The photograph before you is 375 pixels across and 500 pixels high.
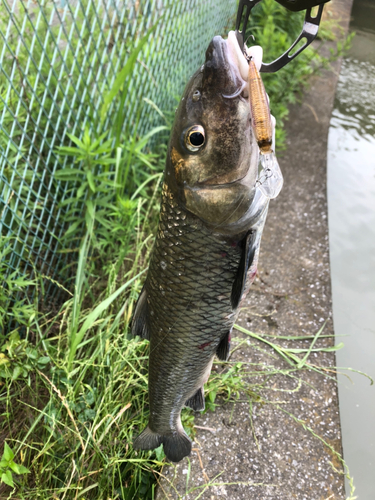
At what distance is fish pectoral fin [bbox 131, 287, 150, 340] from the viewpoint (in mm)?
1446

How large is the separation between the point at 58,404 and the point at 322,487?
1.39 metres

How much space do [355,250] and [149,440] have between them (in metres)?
2.42

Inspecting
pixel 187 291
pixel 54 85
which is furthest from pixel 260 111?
pixel 54 85

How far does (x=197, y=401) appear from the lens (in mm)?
1739

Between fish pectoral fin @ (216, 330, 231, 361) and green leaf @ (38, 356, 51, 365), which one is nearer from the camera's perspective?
fish pectoral fin @ (216, 330, 231, 361)

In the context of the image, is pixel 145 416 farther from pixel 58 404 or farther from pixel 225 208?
pixel 225 208

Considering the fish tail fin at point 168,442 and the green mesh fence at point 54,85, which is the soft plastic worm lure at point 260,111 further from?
the green mesh fence at point 54,85

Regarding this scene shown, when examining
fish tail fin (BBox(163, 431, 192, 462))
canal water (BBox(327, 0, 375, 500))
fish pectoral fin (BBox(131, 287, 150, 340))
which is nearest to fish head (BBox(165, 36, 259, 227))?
fish pectoral fin (BBox(131, 287, 150, 340))

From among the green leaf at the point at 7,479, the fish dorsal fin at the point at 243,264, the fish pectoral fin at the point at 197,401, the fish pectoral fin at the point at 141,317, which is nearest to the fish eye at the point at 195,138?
the fish dorsal fin at the point at 243,264

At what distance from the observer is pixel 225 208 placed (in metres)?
1.11

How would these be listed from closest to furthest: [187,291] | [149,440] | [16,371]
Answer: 1. [187,291]
2. [149,440]
3. [16,371]

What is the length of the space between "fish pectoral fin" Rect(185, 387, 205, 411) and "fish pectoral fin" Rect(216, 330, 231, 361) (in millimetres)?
358

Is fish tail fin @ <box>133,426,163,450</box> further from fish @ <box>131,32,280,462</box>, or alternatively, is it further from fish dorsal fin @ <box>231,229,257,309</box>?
fish dorsal fin @ <box>231,229,257,309</box>

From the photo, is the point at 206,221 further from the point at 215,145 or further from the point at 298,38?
the point at 298,38
